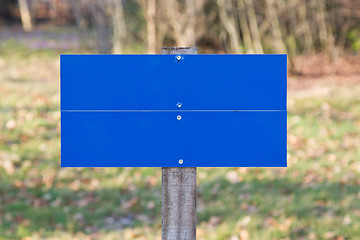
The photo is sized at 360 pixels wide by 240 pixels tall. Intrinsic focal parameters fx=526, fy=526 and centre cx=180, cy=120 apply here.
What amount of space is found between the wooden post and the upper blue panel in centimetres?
17

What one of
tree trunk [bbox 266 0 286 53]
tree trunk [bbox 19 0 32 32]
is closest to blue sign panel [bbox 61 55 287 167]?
tree trunk [bbox 266 0 286 53]

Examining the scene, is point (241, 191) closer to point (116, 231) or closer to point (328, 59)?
point (116, 231)

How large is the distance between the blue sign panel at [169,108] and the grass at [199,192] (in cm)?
252

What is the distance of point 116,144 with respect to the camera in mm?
2186

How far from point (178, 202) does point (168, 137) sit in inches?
12.8

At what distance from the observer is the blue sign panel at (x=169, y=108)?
2.17 metres

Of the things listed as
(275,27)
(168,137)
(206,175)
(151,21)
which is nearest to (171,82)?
(168,137)

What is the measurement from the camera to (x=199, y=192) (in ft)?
19.1

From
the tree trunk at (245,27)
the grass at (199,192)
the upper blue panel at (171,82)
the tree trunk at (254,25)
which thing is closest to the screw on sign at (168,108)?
the upper blue panel at (171,82)

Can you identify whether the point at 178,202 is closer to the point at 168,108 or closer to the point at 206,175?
the point at 168,108

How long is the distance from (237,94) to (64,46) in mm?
18106

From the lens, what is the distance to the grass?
476 cm

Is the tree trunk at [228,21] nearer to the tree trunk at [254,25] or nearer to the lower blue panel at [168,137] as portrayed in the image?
the tree trunk at [254,25]

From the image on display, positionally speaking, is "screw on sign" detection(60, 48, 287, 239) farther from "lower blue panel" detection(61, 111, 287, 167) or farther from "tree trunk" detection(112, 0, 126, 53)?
"tree trunk" detection(112, 0, 126, 53)
